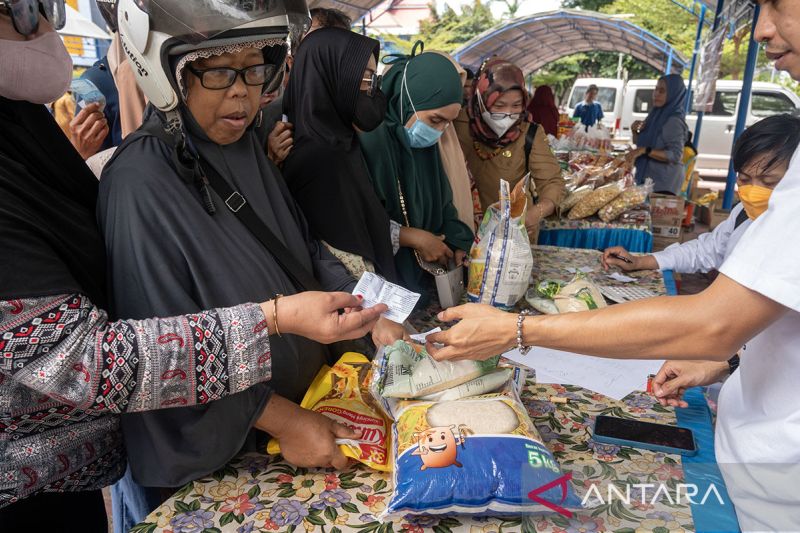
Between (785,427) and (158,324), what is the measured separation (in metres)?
1.26

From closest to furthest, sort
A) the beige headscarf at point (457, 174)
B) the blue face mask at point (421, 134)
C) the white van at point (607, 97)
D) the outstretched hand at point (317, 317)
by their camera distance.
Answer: the outstretched hand at point (317, 317), the blue face mask at point (421, 134), the beige headscarf at point (457, 174), the white van at point (607, 97)

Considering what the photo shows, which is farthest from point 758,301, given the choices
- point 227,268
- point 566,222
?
point 566,222

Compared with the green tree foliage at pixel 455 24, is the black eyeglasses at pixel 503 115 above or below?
below

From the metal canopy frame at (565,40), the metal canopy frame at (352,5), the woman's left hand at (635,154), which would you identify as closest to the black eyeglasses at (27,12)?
the woman's left hand at (635,154)

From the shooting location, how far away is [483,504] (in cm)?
108

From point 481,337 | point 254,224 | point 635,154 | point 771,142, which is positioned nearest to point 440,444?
point 481,337

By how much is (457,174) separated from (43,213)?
6.73 ft

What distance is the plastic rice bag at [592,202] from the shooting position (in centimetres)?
377

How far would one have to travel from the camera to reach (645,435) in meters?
1.41

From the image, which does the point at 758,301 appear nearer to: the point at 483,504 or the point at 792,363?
the point at 792,363

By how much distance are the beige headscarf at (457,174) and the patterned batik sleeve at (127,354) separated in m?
1.82

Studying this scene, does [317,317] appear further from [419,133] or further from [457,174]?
[457,174]

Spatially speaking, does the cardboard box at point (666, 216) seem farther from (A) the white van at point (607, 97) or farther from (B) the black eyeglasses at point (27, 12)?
(A) the white van at point (607, 97)

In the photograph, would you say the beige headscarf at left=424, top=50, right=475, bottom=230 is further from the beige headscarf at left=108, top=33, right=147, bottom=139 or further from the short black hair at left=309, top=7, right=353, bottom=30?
the beige headscarf at left=108, top=33, right=147, bottom=139
